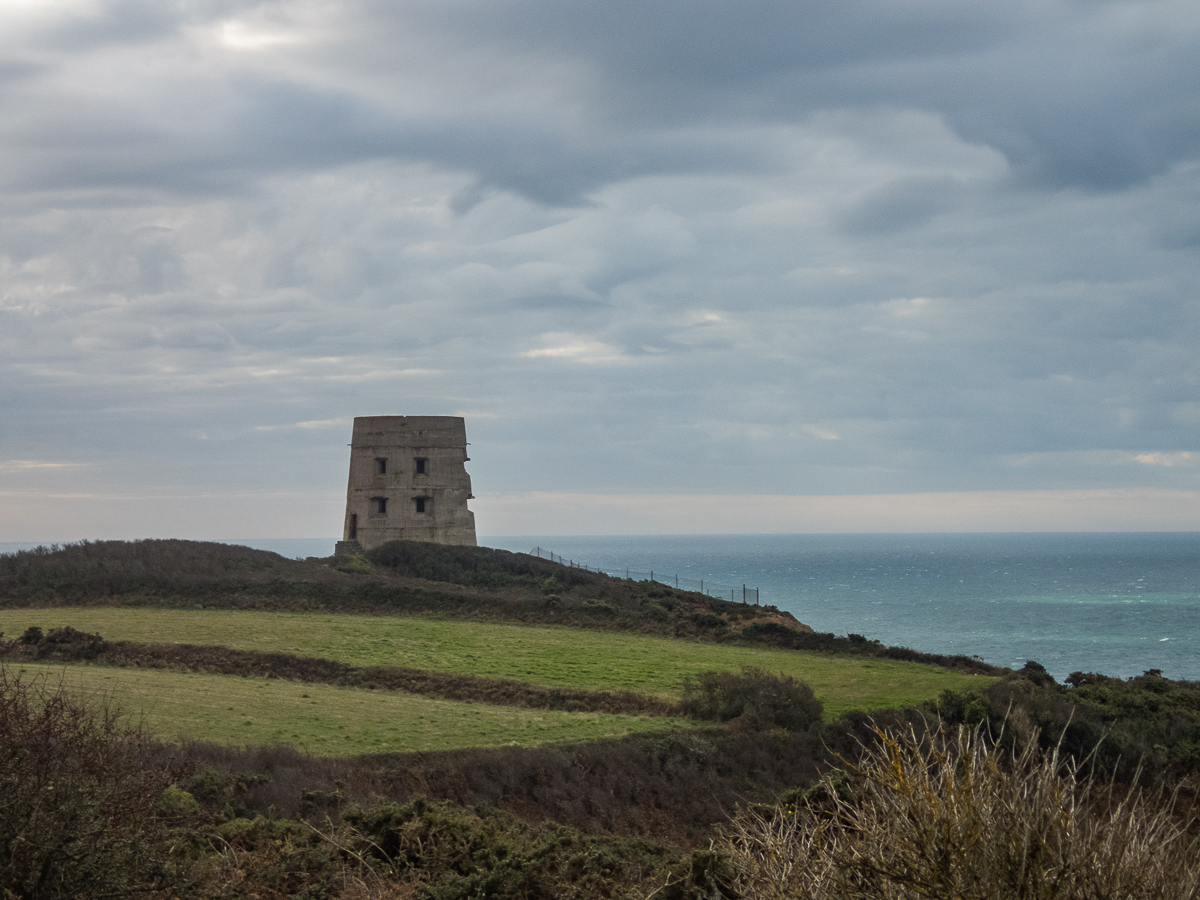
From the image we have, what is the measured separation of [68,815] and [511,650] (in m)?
23.5

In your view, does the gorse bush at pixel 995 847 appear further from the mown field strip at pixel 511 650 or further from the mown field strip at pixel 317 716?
the mown field strip at pixel 511 650

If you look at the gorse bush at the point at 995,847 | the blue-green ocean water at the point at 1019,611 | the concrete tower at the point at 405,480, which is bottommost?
the blue-green ocean water at the point at 1019,611

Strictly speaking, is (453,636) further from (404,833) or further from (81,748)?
(81,748)

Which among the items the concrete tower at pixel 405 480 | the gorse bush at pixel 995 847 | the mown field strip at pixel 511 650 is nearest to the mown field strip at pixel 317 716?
the mown field strip at pixel 511 650

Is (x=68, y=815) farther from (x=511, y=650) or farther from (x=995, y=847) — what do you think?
(x=511, y=650)

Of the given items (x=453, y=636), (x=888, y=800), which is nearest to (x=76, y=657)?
(x=453, y=636)

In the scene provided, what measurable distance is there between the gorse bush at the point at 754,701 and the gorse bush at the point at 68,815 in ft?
52.8

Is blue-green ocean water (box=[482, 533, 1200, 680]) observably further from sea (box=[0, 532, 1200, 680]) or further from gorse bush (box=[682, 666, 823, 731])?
gorse bush (box=[682, 666, 823, 731])

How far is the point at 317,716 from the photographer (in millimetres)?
21547

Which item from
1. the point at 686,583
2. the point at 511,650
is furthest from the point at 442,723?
the point at 686,583

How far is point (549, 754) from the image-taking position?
63.0 ft

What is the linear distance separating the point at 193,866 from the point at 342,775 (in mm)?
7795

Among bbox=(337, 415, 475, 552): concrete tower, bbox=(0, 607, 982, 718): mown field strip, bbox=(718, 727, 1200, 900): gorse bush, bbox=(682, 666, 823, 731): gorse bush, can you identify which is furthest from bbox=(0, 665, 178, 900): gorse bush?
bbox=(337, 415, 475, 552): concrete tower

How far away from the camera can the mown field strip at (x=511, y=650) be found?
26953 mm
